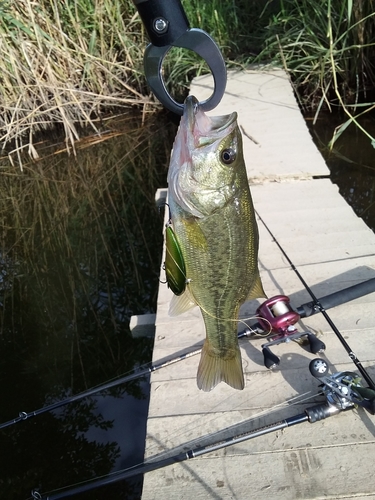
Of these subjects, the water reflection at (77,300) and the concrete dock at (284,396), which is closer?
the concrete dock at (284,396)

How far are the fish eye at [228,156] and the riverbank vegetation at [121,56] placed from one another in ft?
16.8

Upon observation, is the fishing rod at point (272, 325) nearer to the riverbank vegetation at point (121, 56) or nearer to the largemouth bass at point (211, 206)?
the largemouth bass at point (211, 206)

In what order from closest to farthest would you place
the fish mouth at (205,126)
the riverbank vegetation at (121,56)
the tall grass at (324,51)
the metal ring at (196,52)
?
the metal ring at (196,52) < the fish mouth at (205,126) < the tall grass at (324,51) < the riverbank vegetation at (121,56)

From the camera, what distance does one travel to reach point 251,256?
1594 millimetres

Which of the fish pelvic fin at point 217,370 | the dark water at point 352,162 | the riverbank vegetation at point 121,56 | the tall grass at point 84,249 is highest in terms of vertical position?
the fish pelvic fin at point 217,370

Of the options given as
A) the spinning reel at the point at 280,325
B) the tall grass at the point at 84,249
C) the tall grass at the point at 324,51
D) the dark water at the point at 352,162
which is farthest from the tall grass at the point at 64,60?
the spinning reel at the point at 280,325

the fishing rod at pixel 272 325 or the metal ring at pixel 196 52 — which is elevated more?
the metal ring at pixel 196 52

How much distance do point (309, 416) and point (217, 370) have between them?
54 cm

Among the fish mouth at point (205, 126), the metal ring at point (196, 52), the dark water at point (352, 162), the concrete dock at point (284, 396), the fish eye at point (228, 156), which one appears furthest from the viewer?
the dark water at point (352, 162)

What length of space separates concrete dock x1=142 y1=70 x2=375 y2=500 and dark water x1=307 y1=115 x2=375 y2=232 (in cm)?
117

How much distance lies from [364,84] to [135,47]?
11.5ft

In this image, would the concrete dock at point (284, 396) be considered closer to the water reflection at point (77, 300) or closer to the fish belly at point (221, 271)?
the fish belly at point (221, 271)

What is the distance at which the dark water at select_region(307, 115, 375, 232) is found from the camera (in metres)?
5.01

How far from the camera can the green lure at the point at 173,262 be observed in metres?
1.49
